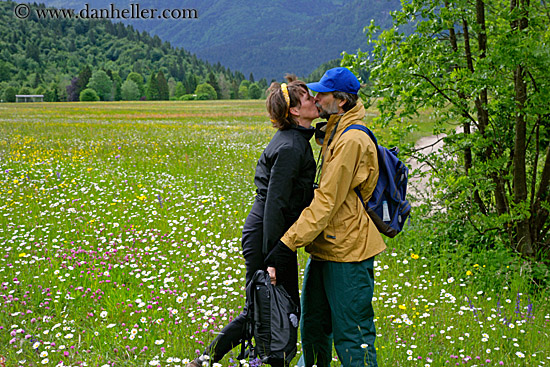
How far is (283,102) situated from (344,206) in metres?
0.86

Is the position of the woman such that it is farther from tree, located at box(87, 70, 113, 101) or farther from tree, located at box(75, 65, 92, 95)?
tree, located at box(75, 65, 92, 95)

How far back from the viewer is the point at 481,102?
609 cm

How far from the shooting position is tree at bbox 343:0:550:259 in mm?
5602

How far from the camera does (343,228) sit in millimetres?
3355

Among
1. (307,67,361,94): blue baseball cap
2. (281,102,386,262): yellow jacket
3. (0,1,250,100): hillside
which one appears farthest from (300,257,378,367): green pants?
(0,1,250,100): hillside

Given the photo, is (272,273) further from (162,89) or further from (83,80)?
(83,80)

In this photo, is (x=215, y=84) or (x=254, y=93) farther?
(x=254, y=93)

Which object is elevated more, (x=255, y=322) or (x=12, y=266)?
(x=255, y=322)

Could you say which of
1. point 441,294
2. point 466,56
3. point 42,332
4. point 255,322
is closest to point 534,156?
point 466,56

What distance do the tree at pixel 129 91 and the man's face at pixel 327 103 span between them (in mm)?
141600

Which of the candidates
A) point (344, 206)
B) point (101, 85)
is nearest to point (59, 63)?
point (101, 85)

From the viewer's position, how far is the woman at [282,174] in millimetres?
3414

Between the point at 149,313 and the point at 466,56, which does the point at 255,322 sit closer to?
the point at 149,313

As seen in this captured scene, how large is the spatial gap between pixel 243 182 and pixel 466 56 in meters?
6.26
